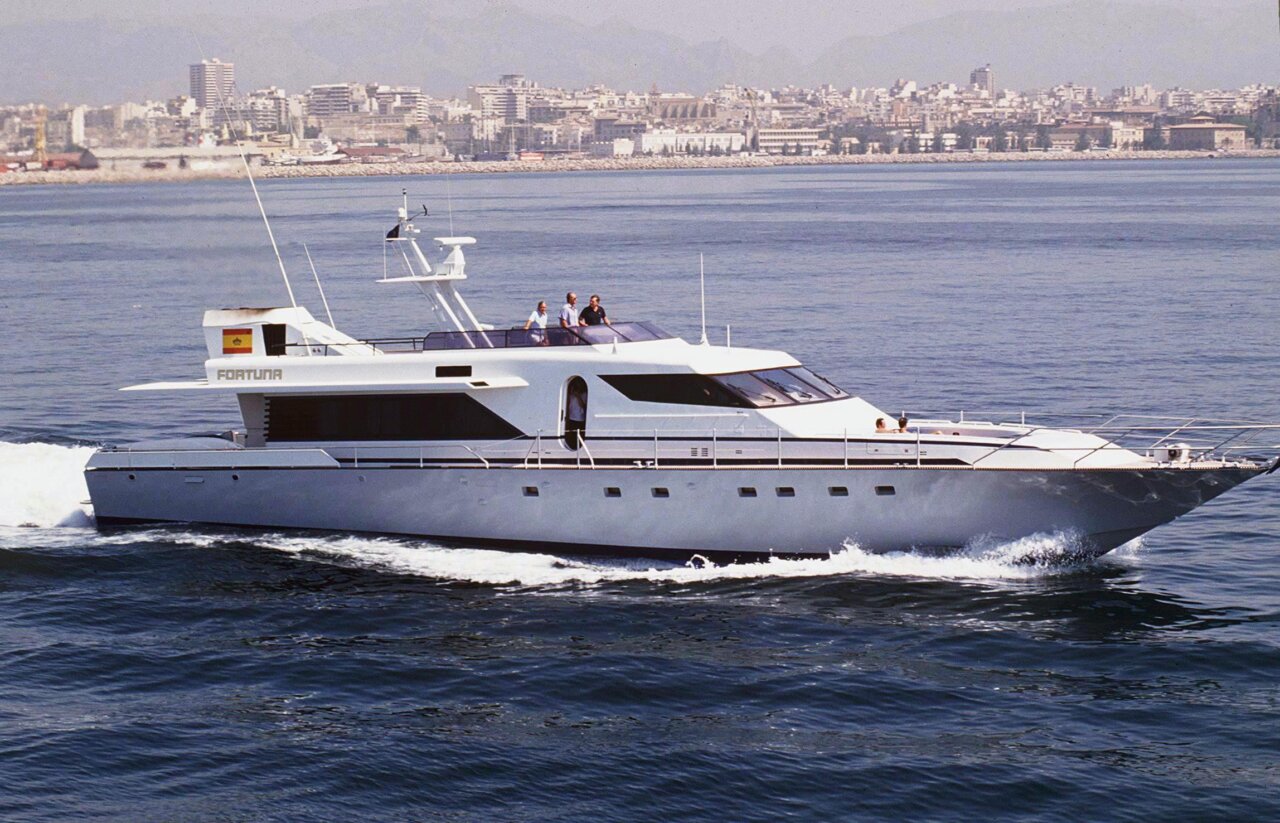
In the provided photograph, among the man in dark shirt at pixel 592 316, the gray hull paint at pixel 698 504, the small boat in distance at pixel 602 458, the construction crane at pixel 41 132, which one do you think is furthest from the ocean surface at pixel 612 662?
the man in dark shirt at pixel 592 316

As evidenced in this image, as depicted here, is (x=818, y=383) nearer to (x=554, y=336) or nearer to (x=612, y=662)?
(x=554, y=336)

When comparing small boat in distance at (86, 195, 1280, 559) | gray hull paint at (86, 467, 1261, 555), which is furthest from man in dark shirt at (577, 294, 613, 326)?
gray hull paint at (86, 467, 1261, 555)

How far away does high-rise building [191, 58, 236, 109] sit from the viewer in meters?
26.3

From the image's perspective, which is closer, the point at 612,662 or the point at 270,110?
the point at 612,662

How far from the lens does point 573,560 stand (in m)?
21.1

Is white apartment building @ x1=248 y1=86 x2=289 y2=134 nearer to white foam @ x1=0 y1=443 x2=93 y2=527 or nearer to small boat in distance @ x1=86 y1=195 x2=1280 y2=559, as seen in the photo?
white foam @ x1=0 y1=443 x2=93 y2=527

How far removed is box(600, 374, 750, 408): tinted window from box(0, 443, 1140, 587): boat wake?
2.08m

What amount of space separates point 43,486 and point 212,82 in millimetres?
7422

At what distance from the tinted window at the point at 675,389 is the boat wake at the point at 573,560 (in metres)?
2.08

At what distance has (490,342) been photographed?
2180 centimetres

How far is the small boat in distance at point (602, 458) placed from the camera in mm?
19781

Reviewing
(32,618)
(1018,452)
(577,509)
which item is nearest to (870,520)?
(1018,452)

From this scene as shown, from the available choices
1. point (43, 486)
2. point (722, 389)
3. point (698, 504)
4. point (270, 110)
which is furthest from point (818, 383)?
point (270, 110)

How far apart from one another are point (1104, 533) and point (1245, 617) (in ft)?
6.51
